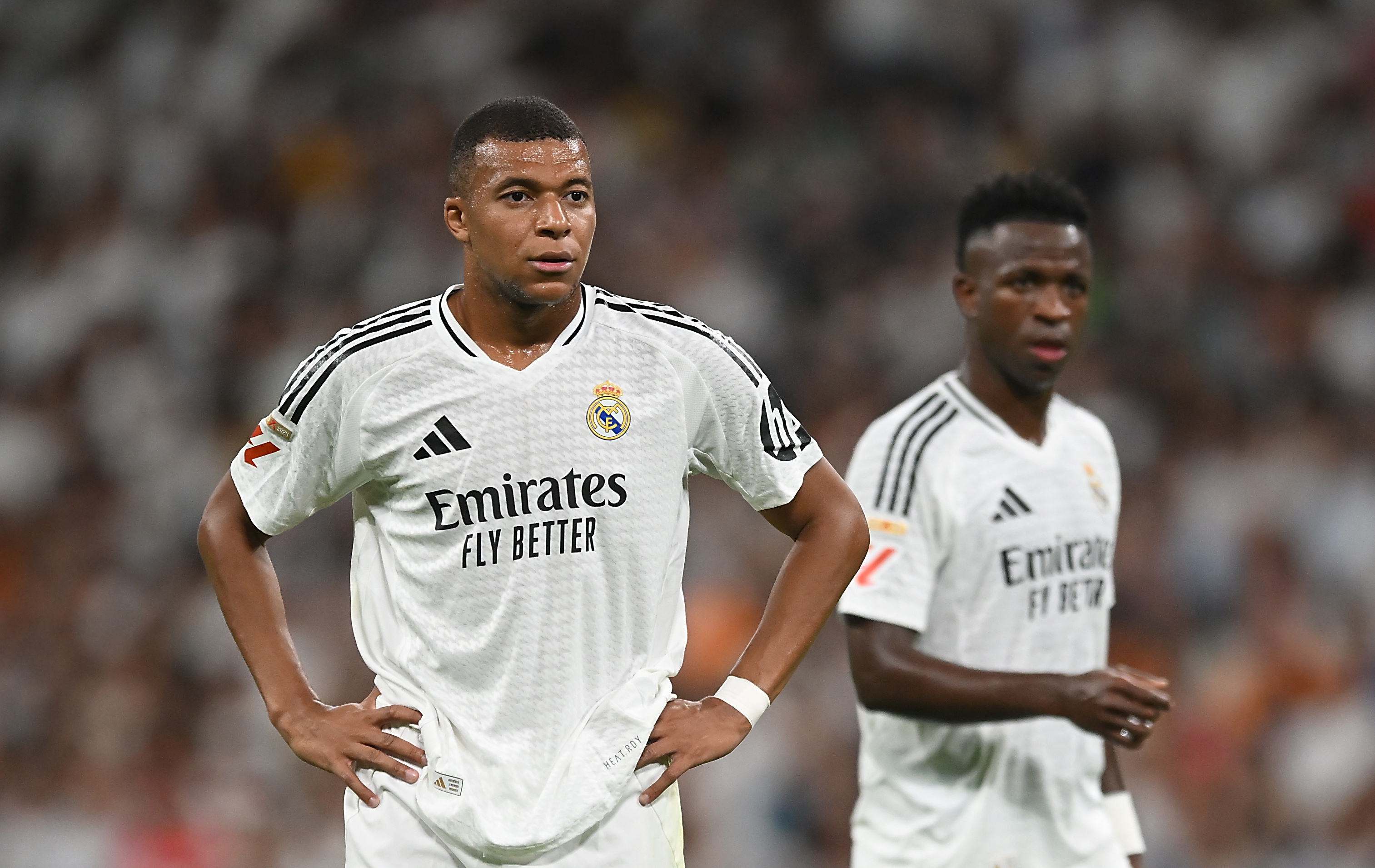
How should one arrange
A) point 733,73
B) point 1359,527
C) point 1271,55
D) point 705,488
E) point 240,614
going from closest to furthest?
point 240,614 < point 1359,527 < point 705,488 < point 1271,55 < point 733,73

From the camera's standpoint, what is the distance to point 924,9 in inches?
435

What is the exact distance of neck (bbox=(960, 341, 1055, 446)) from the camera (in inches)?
190

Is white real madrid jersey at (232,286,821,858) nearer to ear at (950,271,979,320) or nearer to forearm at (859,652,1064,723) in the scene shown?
Answer: forearm at (859,652,1064,723)

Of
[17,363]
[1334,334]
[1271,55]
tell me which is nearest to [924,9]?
[1271,55]

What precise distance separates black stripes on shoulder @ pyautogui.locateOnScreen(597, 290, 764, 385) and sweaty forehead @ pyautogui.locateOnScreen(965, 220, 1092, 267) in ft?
4.48

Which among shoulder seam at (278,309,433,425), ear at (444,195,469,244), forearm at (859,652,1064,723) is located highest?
ear at (444,195,469,244)

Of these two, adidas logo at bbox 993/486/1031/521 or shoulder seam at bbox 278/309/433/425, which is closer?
shoulder seam at bbox 278/309/433/425

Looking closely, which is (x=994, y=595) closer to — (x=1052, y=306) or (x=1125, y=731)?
(x=1125, y=731)

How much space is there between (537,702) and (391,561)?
1.39 ft

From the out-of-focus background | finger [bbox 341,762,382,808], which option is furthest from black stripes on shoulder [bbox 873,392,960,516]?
the out-of-focus background

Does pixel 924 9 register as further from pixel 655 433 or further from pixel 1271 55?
pixel 655 433

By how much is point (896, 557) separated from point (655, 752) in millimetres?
1248

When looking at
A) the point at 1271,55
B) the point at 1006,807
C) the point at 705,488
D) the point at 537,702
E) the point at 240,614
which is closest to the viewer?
the point at 537,702

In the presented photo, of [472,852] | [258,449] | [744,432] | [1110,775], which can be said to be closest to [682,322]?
[744,432]
